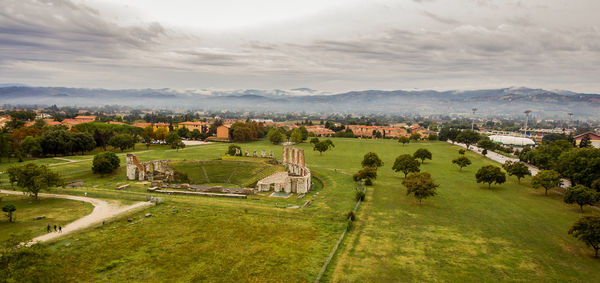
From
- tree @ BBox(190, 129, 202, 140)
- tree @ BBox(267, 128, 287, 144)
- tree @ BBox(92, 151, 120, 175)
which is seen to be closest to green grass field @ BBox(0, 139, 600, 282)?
tree @ BBox(92, 151, 120, 175)

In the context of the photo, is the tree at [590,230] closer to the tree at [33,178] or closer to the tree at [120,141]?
the tree at [33,178]

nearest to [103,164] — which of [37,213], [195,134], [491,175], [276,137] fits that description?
[37,213]

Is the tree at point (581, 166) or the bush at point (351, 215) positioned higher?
the tree at point (581, 166)

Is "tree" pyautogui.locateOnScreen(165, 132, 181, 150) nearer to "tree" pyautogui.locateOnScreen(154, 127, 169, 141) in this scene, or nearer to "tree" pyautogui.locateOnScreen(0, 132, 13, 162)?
"tree" pyautogui.locateOnScreen(154, 127, 169, 141)

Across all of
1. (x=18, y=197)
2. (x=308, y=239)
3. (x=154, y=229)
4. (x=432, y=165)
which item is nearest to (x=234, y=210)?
(x=154, y=229)

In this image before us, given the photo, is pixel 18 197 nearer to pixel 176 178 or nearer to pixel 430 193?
pixel 176 178

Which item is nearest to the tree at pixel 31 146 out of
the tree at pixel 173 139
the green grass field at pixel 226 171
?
the tree at pixel 173 139
